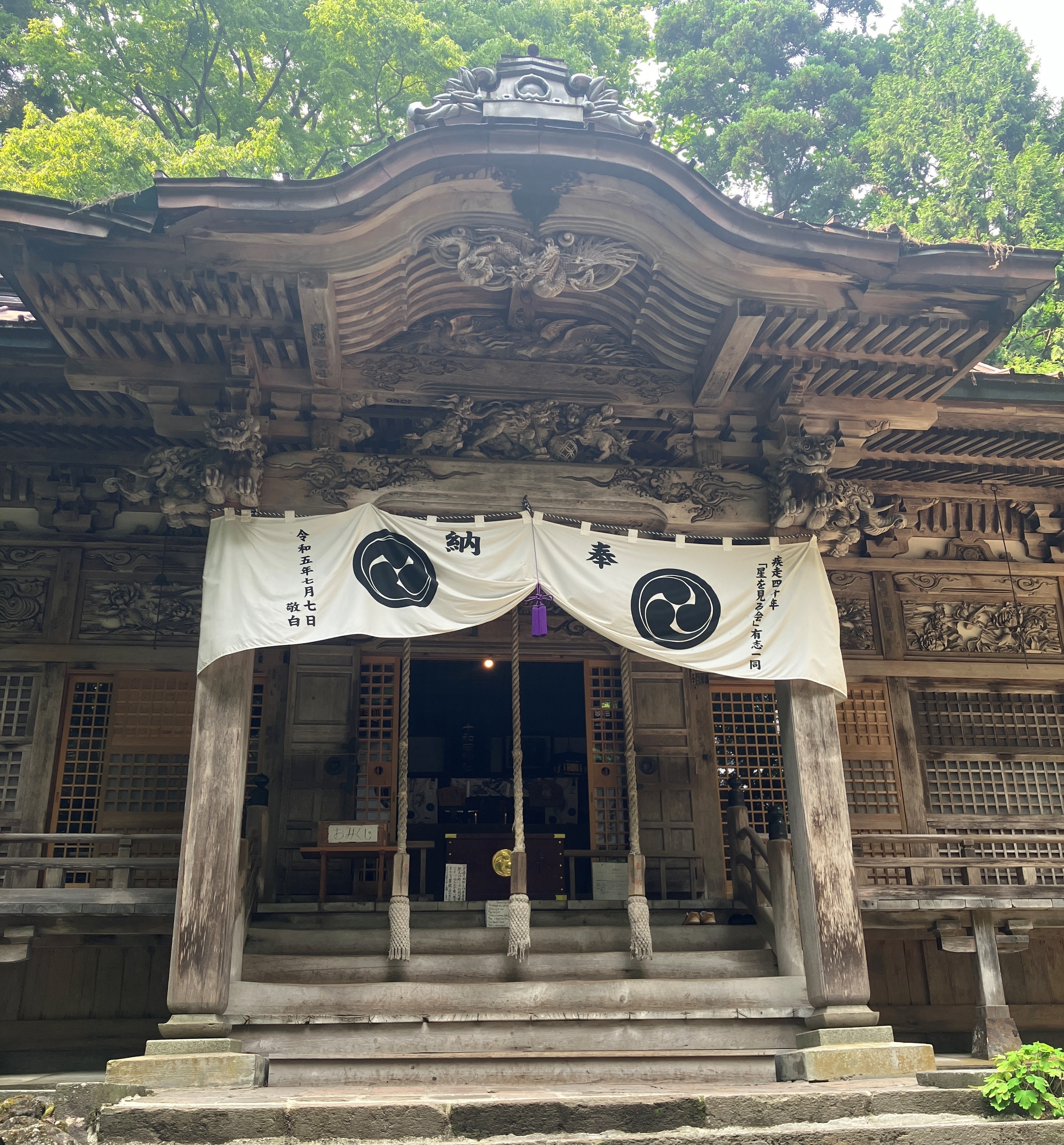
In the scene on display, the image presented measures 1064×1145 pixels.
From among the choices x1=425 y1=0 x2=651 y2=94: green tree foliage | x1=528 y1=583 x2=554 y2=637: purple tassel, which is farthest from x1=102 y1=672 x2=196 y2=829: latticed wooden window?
x1=425 y1=0 x2=651 y2=94: green tree foliage

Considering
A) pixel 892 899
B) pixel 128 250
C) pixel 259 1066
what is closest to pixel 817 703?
pixel 892 899

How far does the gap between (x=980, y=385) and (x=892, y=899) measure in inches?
176

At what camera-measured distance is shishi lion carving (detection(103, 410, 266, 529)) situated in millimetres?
7414

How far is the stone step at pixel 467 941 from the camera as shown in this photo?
7715mm

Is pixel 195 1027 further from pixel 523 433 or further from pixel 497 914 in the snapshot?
pixel 523 433

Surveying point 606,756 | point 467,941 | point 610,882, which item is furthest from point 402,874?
point 606,756

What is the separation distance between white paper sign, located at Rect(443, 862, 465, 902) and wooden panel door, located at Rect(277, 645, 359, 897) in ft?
3.83

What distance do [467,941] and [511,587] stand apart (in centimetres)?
283

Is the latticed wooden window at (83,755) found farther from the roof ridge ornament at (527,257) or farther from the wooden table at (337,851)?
the roof ridge ornament at (527,257)

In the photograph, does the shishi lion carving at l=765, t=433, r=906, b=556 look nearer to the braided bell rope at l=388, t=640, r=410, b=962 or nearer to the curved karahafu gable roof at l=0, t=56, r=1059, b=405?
the curved karahafu gable roof at l=0, t=56, r=1059, b=405

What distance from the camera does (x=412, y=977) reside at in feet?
24.1

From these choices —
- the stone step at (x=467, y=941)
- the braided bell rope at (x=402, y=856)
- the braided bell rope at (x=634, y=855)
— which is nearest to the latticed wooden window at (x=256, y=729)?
the stone step at (x=467, y=941)

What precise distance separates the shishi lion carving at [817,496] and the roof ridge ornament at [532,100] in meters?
2.74

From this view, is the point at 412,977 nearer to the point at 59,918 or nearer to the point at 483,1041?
the point at 483,1041
